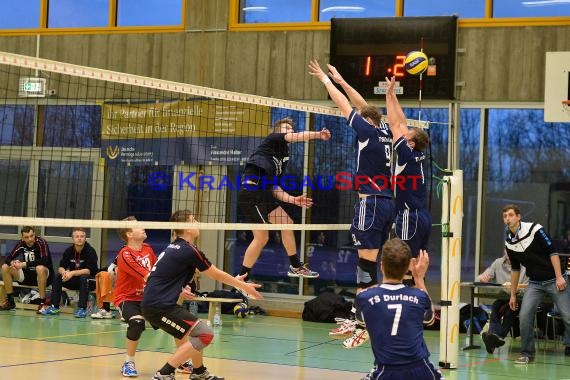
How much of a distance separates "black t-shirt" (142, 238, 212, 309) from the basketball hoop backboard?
7246 millimetres

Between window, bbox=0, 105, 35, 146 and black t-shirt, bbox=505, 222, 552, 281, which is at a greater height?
window, bbox=0, 105, 35, 146

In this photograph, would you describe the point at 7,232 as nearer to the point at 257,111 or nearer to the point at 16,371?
the point at 257,111

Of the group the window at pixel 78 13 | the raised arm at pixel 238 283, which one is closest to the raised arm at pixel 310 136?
the raised arm at pixel 238 283

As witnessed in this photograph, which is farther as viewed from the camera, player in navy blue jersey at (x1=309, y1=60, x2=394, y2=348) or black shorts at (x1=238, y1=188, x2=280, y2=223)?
black shorts at (x1=238, y1=188, x2=280, y2=223)

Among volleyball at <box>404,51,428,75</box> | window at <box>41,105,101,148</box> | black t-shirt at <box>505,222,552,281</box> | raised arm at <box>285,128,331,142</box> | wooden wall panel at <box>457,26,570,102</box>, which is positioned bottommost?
black t-shirt at <box>505,222,552,281</box>

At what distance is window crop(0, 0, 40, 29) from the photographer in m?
17.9

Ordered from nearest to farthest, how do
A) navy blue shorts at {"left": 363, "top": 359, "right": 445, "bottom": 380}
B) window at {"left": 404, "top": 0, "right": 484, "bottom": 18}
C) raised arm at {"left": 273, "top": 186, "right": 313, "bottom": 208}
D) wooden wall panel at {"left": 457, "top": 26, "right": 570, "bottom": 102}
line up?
navy blue shorts at {"left": 363, "top": 359, "right": 445, "bottom": 380} → raised arm at {"left": 273, "top": 186, "right": 313, "bottom": 208} → wooden wall panel at {"left": 457, "top": 26, "right": 570, "bottom": 102} → window at {"left": 404, "top": 0, "right": 484, "bottom": 18}

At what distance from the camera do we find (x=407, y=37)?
14.9 metres

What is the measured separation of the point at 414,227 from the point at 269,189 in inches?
93.9

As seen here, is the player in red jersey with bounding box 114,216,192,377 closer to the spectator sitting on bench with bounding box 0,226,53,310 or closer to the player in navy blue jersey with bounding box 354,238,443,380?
the player in navy blue jersey with bounding box 354,238,443,380

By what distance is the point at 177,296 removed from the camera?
8922 mm

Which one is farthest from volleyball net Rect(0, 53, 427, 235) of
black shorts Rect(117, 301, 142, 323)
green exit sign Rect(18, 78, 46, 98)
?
black shorts Rect(117, 301, 142, 323)

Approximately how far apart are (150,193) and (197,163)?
1.48 meters

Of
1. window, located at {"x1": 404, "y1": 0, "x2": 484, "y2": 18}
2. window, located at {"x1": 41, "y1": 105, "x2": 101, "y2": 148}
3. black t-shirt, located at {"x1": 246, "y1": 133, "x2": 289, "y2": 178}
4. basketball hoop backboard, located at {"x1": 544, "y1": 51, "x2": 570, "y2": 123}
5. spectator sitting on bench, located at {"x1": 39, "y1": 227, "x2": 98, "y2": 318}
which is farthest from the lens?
window, located at {"x1": 41, "y1": 105, "x2": 101, "y2": 148}
